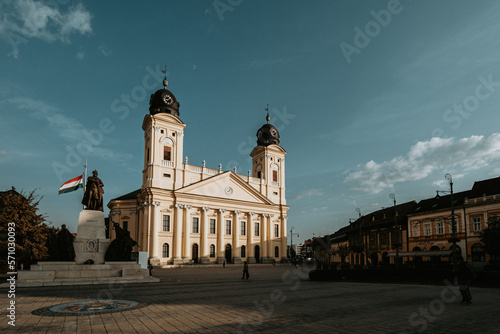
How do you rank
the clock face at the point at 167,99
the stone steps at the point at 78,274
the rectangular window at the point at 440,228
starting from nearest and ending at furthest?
the stone steps at the point at 78,274 → the rectangular window at the point at 440,228 → the clock face at the point at 167,99

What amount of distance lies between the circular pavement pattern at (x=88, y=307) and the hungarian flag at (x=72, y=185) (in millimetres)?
21828

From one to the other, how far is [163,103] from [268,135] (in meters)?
21.7

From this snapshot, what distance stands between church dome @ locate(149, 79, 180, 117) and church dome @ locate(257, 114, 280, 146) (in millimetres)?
18198

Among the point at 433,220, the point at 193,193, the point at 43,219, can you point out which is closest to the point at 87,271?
the point at 43,219

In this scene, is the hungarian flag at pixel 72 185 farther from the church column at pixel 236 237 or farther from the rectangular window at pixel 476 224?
the rectangular window at pixel 476 224

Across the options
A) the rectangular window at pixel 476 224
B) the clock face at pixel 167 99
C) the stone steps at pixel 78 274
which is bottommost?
the stone steps at pixel 78 274

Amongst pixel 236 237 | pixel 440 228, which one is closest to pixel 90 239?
pixel 236 237

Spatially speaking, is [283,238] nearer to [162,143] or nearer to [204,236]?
[204,236]

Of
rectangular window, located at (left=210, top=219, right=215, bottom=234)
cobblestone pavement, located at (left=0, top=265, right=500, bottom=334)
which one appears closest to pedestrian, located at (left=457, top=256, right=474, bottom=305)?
cobblestone pavement, located at (left=0, top=265, right=500, bottom=334)

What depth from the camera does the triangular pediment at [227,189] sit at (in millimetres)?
54241

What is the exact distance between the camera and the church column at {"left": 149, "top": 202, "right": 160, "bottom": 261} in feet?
157

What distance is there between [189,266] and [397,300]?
39423mm

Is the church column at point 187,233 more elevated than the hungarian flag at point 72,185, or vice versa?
the hungarian flag at point 72,185

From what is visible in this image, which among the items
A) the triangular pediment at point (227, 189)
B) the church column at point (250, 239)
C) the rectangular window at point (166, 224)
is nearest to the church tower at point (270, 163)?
the triangular pediment at point (227, 189)
